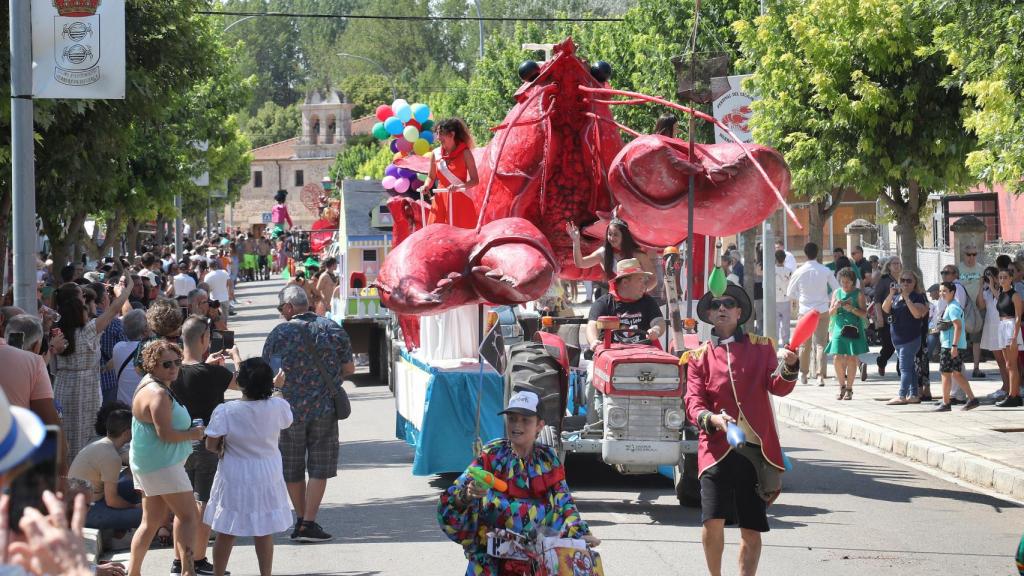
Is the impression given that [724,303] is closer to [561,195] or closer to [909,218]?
[561,195]

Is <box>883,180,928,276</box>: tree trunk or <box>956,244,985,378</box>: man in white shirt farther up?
<box>883,180,928,276</box>: tree trunk

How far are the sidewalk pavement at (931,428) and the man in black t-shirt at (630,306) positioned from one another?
3.51 m

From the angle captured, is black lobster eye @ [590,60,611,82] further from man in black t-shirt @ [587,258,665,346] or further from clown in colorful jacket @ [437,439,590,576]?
clown in colorful jacket @ [437,439,590,576]

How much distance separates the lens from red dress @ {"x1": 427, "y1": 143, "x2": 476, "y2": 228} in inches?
468

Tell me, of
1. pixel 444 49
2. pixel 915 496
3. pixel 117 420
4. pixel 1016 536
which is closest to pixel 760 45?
pixel 915 496

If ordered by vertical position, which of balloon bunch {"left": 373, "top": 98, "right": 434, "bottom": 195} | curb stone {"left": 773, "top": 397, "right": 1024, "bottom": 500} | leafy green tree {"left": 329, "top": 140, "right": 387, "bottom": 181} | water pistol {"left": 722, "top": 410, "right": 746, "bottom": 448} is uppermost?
leafy green tree {"left": 329, "top": 140, "right": 387, "bottom": 181}

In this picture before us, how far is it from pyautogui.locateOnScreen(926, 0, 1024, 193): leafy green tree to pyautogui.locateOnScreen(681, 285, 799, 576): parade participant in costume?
5966 millimetres

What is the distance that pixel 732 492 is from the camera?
25.2ft

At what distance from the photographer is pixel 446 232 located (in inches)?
413

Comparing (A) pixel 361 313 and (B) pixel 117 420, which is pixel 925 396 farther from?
A: (B) pixel 117 420

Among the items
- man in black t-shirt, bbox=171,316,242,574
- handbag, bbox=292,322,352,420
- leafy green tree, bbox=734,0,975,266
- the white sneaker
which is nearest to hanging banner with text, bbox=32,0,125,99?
handbag, bbox=292,322,352,420

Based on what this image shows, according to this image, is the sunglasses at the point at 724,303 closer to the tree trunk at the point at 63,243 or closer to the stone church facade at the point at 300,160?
the tree trunk at the point at 63,243

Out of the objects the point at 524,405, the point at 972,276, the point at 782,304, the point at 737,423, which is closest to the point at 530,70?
the point at 737,423

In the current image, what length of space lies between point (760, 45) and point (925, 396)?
7441mm
